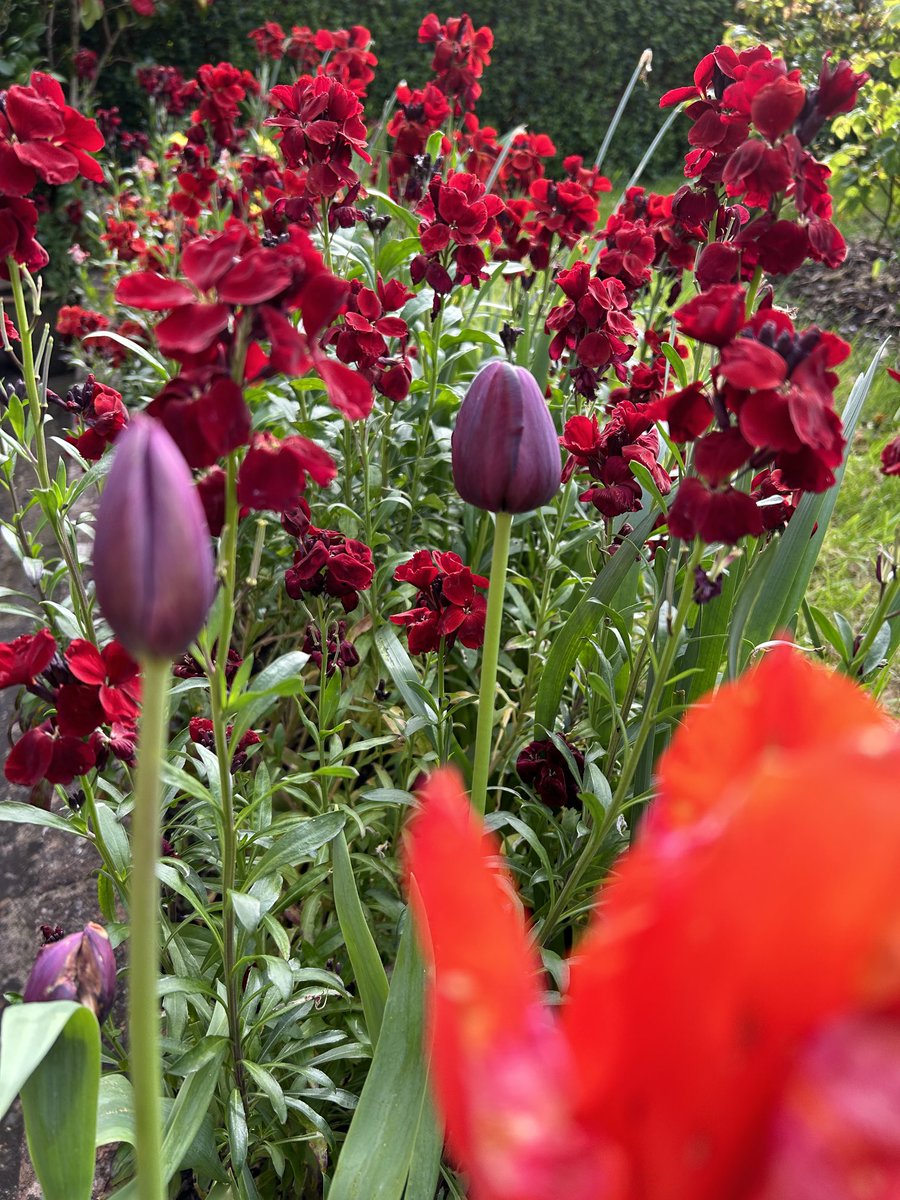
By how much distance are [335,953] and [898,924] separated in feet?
4.56

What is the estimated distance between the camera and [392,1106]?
0.72 m

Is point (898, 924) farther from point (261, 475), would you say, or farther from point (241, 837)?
point (241, 837)

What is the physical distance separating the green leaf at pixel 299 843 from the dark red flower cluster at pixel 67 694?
0.20 m

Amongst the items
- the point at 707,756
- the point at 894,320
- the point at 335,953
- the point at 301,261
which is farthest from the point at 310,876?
the point at 894,320

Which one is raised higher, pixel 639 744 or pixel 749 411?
pixel 749 411

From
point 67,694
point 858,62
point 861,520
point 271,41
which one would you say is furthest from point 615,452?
point 858,62

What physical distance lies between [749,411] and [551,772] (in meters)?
0.67

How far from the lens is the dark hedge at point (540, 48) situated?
6.53m

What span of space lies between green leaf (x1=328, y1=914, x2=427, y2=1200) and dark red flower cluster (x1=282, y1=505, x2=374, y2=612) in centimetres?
50

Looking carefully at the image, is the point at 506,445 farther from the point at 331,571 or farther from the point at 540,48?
the point at 540,48

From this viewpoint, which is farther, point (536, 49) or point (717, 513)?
point (536, 49)

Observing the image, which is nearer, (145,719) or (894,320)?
(145,719)

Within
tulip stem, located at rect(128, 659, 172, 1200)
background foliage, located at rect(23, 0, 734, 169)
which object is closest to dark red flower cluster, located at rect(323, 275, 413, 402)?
tulip stem, located at rect(128, 659, 172, 1200)

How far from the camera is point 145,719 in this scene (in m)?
0.38
